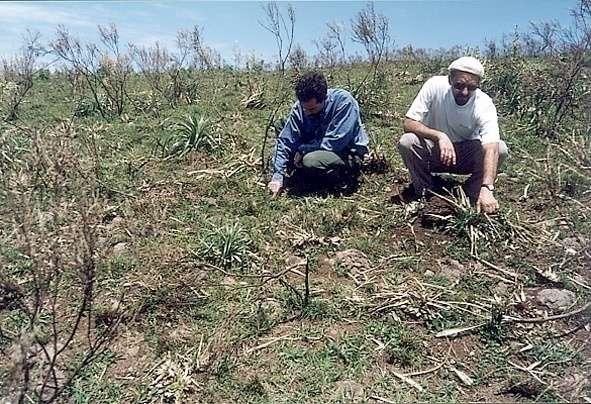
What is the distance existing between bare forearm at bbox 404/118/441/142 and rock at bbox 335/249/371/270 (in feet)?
3.42

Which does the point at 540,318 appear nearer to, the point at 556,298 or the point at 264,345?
the point at 556,298

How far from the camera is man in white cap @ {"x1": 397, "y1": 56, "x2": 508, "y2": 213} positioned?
13.1 feet

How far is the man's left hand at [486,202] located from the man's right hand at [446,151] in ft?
1.01

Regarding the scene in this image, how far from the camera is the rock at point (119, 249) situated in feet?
12.4

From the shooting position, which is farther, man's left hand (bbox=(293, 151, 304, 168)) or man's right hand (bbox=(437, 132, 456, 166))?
man's left hand (bbox=(293, 151, 304, 168))

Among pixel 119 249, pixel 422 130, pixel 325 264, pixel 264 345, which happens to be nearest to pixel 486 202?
pixel 422 130

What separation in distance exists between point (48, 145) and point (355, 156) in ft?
8.45

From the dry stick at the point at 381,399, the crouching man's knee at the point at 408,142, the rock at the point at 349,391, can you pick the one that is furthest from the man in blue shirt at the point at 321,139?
the dry stick at the point at 381,399

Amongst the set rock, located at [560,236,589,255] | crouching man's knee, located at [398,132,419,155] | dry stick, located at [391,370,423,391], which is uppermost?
crouching man's knee, located at [398,132,419,155]

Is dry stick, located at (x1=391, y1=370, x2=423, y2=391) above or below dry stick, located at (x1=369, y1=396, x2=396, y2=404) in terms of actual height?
above

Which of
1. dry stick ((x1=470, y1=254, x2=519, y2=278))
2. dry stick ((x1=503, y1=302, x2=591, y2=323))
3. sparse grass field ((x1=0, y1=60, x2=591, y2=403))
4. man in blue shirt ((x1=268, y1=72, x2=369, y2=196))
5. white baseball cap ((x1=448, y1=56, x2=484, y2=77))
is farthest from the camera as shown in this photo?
man in blue shirt ((x1=268, y1=72, x2=369, y2=196))

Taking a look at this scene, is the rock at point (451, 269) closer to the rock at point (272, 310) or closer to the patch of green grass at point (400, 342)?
the patch of green grass at point (400, 342)

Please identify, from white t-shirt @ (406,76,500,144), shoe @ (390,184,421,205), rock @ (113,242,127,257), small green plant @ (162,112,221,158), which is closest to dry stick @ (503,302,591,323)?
white t-shirt @ (406,76,500,144)

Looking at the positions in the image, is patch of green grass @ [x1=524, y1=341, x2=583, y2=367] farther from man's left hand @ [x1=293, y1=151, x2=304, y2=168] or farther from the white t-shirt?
man's left hand @ [x1=293, y1=151, x2=304, y2=168]
